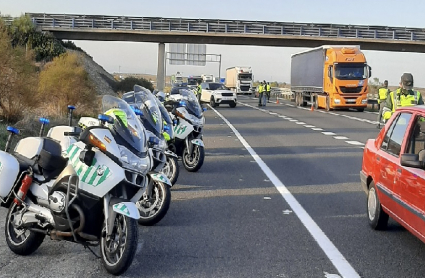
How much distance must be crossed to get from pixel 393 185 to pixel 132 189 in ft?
9.04

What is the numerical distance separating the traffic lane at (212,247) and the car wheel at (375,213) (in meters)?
0.85

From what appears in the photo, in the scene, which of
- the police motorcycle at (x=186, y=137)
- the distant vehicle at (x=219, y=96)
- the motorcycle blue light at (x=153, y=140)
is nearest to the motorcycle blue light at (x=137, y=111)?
the motorcycle blue light at (x=153, y=140)

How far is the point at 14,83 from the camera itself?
2042 centimetres

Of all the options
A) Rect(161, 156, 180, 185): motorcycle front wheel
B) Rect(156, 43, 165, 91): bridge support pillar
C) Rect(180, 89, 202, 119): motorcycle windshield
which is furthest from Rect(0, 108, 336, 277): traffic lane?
Rect(156, 43, 165, 91): bridge support pillar

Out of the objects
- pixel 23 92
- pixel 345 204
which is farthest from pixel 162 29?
pixel 345 204

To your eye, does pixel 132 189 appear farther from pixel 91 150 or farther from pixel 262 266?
pixel 262 266

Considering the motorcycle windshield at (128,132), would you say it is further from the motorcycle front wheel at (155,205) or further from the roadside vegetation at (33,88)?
the roadside vegetation at (33,88)

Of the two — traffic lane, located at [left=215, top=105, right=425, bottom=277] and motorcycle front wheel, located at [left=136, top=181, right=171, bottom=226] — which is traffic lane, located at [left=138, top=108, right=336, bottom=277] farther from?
traffic lane, located at [left=215, top=105, right=425, bottom=277]

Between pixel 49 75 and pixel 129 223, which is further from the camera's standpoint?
pixel 49 75

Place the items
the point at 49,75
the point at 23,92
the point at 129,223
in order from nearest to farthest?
1. the point at 129,223
2. the point at 23,92
3. the point at 49,75

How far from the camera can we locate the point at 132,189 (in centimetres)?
587

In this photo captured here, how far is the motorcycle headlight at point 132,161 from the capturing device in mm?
5645

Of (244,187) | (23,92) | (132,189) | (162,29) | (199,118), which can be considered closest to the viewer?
(132,189)

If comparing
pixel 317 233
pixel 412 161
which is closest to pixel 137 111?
pixel 317 233
